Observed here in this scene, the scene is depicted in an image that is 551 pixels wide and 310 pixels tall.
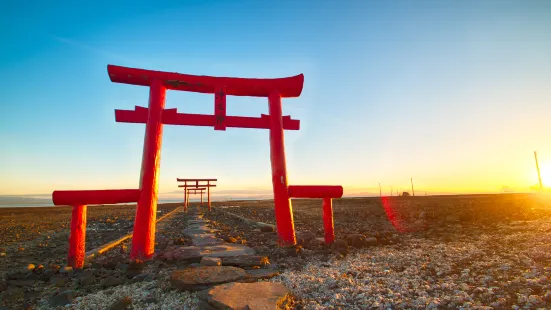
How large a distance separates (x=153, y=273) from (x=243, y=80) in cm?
378

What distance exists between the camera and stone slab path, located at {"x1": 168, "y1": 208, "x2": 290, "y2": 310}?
2.22 meters

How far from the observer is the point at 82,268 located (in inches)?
150

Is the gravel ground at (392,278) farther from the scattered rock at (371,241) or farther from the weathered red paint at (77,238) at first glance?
the weathered red paint at (77,238)

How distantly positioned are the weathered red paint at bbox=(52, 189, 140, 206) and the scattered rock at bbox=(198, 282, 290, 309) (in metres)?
2.40

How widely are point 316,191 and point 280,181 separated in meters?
0.72

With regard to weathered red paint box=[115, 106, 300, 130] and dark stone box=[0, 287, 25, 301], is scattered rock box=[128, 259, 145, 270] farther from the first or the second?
weathered red paint box=[115, 106, 300, 130]

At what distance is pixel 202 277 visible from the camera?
2.89 metres

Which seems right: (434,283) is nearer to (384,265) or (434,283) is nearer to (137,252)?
(384,265)

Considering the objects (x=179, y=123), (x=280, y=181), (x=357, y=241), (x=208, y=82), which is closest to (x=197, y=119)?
(x=179, y=123)

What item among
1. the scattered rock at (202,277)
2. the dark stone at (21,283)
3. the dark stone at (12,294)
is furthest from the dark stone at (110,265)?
the scattered rock at (202,277)

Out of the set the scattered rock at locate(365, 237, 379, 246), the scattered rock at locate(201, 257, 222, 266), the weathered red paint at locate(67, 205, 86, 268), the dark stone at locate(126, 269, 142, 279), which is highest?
the weathered red paint at locate(67, 205, 86, 268)

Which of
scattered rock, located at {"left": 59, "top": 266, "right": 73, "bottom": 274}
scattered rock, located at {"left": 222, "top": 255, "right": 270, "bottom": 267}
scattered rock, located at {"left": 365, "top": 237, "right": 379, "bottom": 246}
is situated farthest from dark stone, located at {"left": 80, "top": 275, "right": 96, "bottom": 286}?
scattered rock, located at {"left": 365, "top": 237, "right": 379, "bottom": 246}

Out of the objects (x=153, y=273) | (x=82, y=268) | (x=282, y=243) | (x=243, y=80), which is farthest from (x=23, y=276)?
(x=243, y=80)

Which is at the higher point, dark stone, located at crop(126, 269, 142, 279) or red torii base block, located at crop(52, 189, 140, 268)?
red torii base block, located at crop(52, 189, 140, 268)
